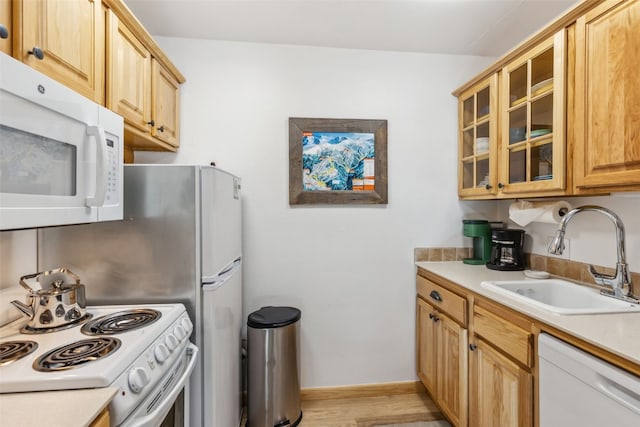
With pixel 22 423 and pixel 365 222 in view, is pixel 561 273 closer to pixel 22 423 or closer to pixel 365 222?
pixel 365 222

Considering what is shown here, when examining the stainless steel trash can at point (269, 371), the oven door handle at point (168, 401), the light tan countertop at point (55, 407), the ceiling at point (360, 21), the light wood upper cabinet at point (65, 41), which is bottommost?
the stainless steel trash can at point (269, 371)

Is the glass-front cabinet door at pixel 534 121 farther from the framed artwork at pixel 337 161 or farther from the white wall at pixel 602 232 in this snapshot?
the framed artwork at pixel 337 161

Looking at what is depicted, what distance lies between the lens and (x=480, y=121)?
6.65 ft

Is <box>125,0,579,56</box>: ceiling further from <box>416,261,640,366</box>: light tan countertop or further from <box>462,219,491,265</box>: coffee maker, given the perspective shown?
<box>416,261,640,366</box>: light tan countertop

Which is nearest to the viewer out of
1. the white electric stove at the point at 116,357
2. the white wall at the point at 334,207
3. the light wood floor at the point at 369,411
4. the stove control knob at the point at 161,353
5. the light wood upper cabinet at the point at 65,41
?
the white electric stove at the point at 116,357

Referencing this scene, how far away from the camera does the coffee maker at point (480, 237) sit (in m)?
2.15

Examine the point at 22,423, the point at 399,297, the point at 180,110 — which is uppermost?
the point at 180,110

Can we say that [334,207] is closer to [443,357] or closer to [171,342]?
[443,357]

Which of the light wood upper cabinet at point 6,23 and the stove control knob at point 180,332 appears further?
the stove control knob at point 180,332

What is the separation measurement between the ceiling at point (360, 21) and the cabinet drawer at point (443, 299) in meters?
1.70

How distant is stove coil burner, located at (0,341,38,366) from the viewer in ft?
2.84

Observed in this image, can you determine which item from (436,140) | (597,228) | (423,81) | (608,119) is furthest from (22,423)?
(423,81)

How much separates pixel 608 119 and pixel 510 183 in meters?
0.59

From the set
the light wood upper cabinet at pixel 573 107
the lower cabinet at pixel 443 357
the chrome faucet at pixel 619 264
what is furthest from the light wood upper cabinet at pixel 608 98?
the lower cabinet at pixel 443 357
